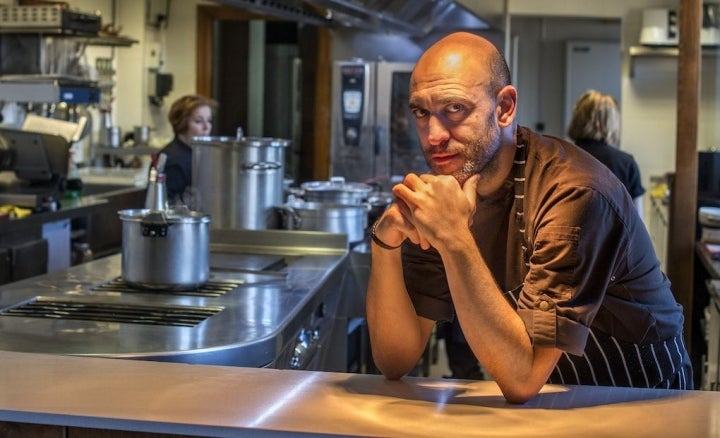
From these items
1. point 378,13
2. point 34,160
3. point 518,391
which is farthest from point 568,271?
point 34,160

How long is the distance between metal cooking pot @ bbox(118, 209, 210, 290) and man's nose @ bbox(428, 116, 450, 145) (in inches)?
51.8

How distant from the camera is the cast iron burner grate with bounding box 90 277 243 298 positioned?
2.92 meters

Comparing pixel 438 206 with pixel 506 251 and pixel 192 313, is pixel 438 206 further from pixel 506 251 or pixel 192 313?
pixel 192 313

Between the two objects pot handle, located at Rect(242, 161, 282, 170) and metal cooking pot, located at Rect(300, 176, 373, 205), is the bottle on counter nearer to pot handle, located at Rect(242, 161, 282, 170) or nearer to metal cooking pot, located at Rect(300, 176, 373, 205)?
pot handle, located at Rect(242, 161, 282, 170)

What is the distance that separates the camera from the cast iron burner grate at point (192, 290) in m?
2.92

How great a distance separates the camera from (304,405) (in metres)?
1.47

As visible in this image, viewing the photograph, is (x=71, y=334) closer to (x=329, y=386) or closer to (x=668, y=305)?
(x=329, y=386)

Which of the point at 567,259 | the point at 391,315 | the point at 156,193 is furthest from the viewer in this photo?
the point at 156,193

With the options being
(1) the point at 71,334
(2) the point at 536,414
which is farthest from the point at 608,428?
(1) the point at 71,334

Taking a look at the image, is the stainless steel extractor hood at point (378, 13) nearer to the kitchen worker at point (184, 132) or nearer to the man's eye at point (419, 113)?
the kitchen worker at point (184, 132)

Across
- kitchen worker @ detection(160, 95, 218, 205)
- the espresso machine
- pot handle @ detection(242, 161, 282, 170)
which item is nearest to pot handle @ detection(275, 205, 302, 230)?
pot handle @ detection(242, 161, 282, 170)

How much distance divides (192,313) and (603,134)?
2851 mm

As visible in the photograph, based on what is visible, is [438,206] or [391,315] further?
[391,315]

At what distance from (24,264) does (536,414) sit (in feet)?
13.1
